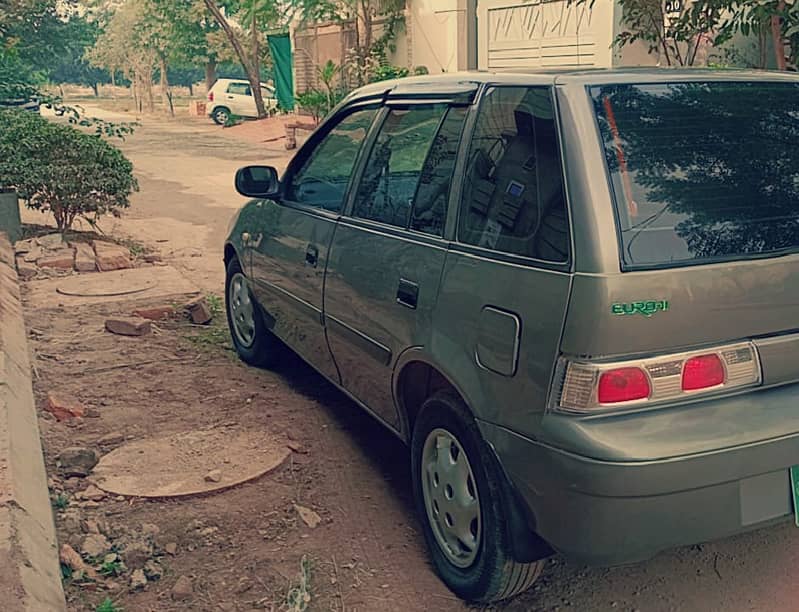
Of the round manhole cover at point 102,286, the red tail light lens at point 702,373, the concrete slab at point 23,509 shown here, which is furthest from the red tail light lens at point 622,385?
the round manhole cover at point 102,286

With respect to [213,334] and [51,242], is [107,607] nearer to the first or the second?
[213,334]

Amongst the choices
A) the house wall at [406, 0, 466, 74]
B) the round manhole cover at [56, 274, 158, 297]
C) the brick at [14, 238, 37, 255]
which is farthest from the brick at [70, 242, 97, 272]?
the house wall at [406, 0, 466, 74]

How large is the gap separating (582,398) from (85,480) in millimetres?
2645

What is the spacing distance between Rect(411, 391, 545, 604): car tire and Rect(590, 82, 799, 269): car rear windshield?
32.7 inches

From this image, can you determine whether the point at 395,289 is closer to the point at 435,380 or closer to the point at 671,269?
the point at 435,380

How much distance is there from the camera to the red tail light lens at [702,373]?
2.64 metres

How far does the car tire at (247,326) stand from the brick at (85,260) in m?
3.24

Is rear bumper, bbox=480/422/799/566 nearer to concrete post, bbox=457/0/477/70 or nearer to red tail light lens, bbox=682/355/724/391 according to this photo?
red tail light lens, bbox=682/355/724/391

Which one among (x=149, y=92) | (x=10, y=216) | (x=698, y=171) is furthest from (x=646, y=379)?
(x=149, y=92)

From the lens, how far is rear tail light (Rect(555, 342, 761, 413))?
8.46ft

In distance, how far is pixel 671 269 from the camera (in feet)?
8.61

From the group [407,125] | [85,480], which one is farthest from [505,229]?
[85,480]

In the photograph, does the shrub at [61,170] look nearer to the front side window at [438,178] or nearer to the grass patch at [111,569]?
the grass patch at [111,569]

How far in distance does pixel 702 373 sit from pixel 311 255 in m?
2.16
